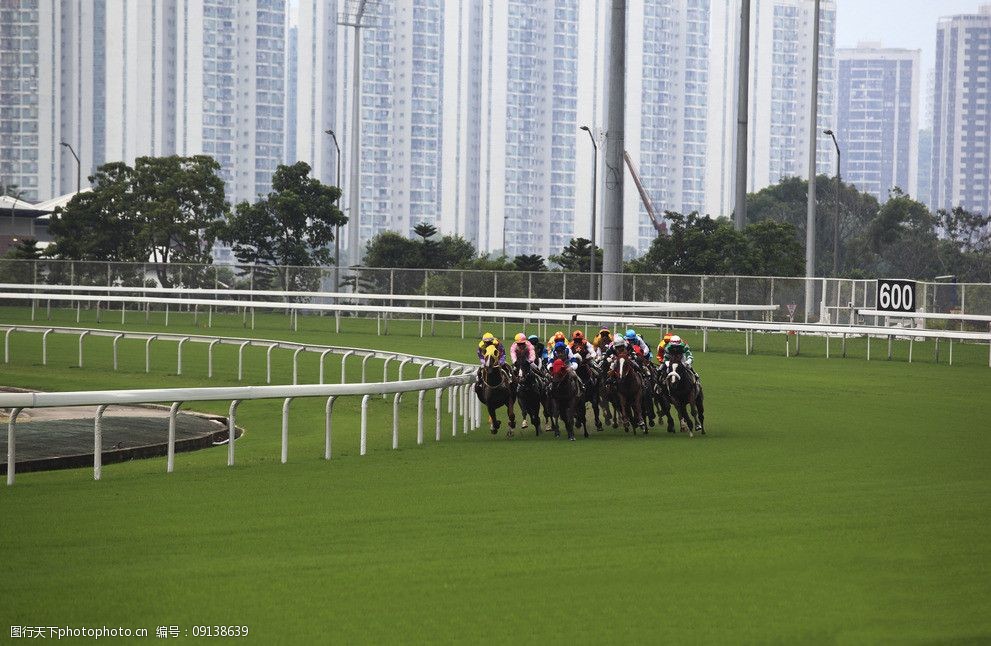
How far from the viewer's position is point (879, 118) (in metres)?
186

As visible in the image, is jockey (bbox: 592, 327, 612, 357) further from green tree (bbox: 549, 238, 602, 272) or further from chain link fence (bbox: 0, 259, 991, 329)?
green tree (bbox: 549, 238, 602, 272)

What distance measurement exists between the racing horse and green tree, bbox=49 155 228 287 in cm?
4062

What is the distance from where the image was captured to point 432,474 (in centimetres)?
1158

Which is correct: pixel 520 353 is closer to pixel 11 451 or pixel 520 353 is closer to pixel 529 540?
pixel 11 451

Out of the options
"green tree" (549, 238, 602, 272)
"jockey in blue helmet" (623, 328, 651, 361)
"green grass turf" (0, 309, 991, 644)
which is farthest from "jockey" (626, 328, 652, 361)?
"green tree" (549, 238, 602, 272)

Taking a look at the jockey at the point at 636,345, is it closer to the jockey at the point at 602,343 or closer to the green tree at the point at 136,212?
the jockey at the point at 602,343

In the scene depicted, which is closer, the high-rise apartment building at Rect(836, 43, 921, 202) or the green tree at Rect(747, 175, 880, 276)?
the green tree at Rect(747, 175, 880, 276)

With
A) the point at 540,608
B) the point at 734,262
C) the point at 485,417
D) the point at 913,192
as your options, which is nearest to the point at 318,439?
the point at 485,417

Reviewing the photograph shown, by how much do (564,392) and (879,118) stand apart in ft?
589

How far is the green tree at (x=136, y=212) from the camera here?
53.8 m

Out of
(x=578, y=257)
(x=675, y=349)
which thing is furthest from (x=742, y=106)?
(x=675, y=349)

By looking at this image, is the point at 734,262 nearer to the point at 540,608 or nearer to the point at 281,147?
the point at 540,608

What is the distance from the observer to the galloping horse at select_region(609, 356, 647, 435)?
50.1ft

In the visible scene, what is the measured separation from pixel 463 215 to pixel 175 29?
26344 millimetres
